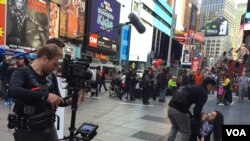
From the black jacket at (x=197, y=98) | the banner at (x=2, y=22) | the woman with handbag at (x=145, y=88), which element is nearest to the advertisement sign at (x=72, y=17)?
the banner at (x=2, y=22)

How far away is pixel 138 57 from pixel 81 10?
109 feet

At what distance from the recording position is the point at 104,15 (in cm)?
3862

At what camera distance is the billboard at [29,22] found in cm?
2400

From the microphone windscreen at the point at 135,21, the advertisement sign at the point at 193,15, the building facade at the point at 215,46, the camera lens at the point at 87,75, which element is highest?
the advertisement sign at the point at 193,15

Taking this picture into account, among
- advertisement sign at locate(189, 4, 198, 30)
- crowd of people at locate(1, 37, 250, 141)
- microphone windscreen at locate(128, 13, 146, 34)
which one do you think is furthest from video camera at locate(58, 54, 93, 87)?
advertisement sign at locate(189, 4, 198, 30)

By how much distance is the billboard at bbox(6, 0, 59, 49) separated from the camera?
78.7ft

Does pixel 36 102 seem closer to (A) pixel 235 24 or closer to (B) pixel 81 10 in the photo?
(B) pixel 81 10

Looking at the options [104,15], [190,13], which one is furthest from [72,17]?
[190,13]

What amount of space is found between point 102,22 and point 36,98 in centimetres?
3576

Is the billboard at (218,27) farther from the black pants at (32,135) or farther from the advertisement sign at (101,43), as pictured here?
the black pants at (32,135)

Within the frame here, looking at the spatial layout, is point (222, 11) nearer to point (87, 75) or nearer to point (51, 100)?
point (87, 75)

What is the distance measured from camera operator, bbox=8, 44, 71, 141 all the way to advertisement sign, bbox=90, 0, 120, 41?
33186 mm

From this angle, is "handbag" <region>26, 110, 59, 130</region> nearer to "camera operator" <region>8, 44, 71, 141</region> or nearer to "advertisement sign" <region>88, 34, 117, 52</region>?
"camera operator" <region>8, 44, 71, 141</region>

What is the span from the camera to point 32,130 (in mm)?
3000
